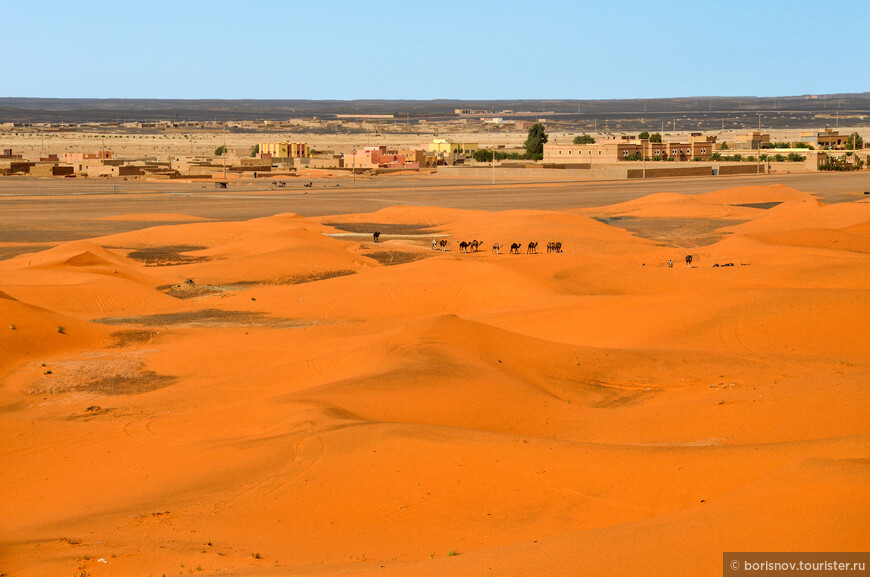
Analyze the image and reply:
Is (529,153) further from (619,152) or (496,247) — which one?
(496,247)

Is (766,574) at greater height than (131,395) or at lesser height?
greater

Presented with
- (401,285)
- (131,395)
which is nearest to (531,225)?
(401,285)

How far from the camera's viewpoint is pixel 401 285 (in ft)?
96.8

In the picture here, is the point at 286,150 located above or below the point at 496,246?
above

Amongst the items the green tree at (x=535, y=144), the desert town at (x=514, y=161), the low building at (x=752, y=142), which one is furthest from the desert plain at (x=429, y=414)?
the low building at (x=752, y=142)

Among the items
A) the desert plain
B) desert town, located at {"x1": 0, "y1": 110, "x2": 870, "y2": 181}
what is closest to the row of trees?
desert town, located at {"x1": 0, "y1": 110, "x2": 870, "y2": 181}

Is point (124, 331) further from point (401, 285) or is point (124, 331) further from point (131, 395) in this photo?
point (401, 285)

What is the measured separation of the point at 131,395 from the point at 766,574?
13.3m

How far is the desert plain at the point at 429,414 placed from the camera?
9.84 meters

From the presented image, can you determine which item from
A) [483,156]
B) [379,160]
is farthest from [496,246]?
[483,156]

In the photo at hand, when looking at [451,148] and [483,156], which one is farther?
[451,148]

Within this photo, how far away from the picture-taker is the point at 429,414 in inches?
614

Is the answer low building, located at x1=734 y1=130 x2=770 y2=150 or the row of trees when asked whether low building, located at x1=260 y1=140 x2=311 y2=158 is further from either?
low building, located at x1=734 y1=130 x2=770 y2=150

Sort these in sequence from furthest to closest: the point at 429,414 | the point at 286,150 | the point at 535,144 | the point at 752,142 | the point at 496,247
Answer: the point at 752,142 → the point at 286,150 → the point at 535,144 → the point at 496,247 → the point at 429,414
